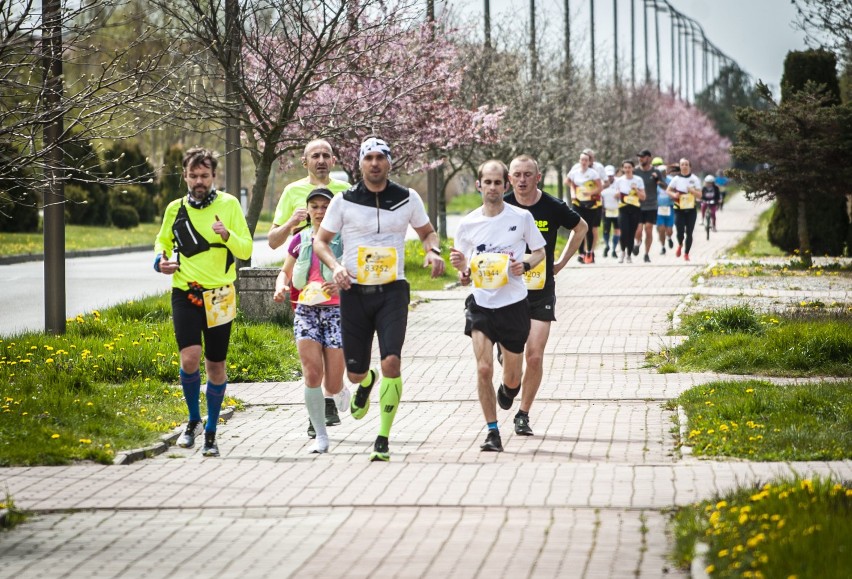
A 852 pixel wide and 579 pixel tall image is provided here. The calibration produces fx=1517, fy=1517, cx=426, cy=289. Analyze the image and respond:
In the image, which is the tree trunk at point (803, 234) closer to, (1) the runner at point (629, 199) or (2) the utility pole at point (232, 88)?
(1) the runner at point (629, 199)

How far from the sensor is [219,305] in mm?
9203

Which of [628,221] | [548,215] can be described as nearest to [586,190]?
[628,221]

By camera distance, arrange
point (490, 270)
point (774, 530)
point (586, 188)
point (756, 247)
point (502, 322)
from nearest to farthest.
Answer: point (774, 530)
point (490, 270)
point (502, 322)
point (586, 188)
point (756, 247)

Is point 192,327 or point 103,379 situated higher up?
point 192,327

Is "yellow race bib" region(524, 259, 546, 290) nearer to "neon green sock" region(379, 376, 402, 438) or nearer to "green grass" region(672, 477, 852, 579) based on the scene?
"neon green sock" region(379, 376, 402, 438)

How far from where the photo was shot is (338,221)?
28.9 feet

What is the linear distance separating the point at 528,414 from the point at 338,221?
6.90 feet

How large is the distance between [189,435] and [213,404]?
0.37 m

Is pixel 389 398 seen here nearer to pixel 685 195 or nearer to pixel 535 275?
pixel 535 275

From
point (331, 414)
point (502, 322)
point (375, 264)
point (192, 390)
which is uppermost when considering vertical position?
point (375, 264)

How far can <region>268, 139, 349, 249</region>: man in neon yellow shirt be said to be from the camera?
9.89m

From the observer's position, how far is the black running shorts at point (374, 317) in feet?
28.7

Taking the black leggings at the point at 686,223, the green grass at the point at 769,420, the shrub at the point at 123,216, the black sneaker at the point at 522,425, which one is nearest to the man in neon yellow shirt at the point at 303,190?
the black sneaker at the point at 522,425

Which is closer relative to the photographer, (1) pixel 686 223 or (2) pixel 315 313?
(2) pixel 315 313
